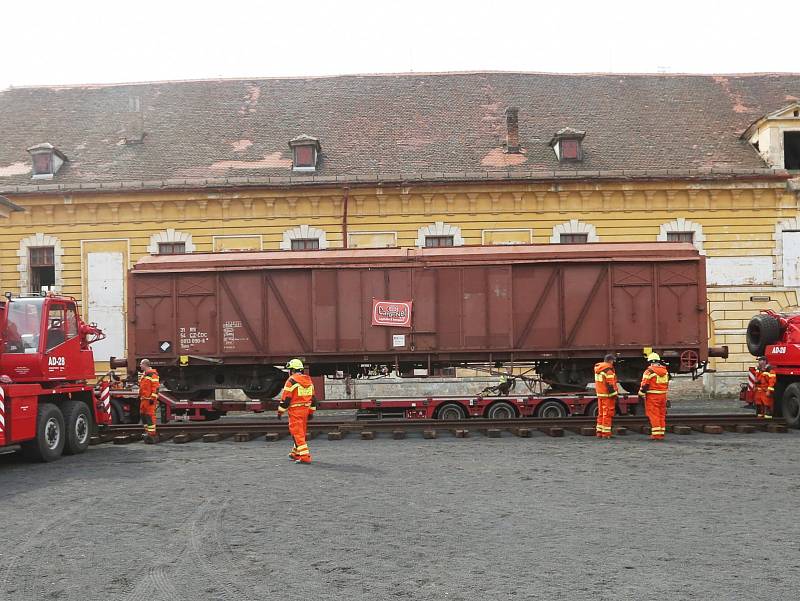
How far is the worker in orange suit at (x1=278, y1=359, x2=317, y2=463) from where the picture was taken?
36.5 ft

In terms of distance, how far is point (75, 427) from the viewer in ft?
41.4

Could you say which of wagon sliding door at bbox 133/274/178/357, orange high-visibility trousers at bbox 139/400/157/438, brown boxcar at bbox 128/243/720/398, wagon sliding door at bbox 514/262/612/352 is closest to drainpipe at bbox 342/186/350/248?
brown boxcar at bbox 128/243/720/398

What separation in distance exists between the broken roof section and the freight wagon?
7.63m

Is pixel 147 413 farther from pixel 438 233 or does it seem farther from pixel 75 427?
pixel 438 233

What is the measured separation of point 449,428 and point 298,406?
13.5ft

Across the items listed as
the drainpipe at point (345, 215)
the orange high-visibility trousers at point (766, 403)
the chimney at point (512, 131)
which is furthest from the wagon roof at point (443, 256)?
the chimney at point (512, 131)

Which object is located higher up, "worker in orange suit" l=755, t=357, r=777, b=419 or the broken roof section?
the broken roof section

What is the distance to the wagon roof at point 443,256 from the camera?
16078 mm

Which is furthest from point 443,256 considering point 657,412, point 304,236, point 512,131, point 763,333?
point 512,131

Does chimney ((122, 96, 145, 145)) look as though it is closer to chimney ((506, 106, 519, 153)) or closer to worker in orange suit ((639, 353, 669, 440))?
chimney ((506, 106, 519, 153))

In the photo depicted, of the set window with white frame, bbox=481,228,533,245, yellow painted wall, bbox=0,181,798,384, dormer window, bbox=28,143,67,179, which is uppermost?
dormer window, bbox=28,143,67,179

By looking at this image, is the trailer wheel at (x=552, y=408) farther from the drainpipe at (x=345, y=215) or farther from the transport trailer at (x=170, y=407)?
the drainpipe at (x=345, y=215)

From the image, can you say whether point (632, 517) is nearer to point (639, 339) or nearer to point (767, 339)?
point (639, 339)

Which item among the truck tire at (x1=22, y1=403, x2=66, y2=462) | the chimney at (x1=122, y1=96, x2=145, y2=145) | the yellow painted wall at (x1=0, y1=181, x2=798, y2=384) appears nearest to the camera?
the truck tire at (x1=22, y1=403, x2=66, y2=462)
